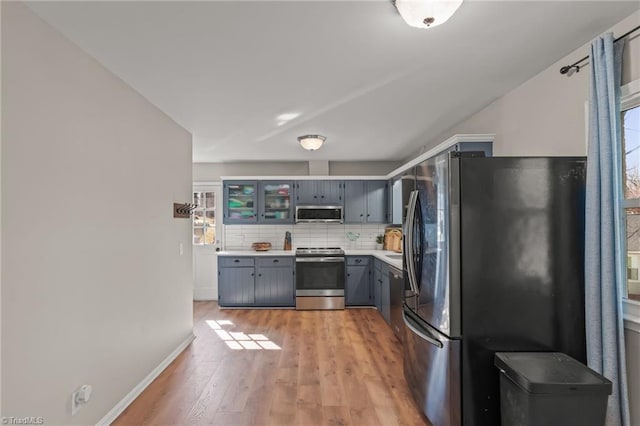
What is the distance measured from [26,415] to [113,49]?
2079mm

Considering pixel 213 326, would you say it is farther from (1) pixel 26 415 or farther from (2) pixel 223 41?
(2) pixel 223 41

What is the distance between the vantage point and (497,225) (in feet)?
6.59

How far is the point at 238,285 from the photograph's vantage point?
5.44 m

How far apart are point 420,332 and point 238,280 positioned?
12.2ft

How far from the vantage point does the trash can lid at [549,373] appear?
158cm

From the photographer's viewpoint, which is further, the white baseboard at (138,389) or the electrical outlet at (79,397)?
the white baseboard at (138,389)

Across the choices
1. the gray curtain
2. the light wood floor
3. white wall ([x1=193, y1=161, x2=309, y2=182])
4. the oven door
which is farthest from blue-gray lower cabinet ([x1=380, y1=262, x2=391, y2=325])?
the gray curtain

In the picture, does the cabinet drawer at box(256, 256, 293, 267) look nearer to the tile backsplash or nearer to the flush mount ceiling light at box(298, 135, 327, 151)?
the tile backsplash

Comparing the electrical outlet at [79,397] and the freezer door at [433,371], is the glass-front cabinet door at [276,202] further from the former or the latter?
the electrical outlet at [79,397]

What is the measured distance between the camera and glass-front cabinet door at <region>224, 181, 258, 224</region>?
19.1 ft

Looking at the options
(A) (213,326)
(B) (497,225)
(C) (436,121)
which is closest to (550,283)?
(B) (497,225)

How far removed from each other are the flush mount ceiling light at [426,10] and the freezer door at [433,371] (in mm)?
1725

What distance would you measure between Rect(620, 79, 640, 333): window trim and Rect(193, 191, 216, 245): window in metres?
5.57

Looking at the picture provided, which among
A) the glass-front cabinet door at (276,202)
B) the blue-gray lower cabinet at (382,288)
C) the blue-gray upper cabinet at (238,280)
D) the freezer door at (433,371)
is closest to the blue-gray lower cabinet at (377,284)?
the blue-gray lower cabinet at (382,288)
